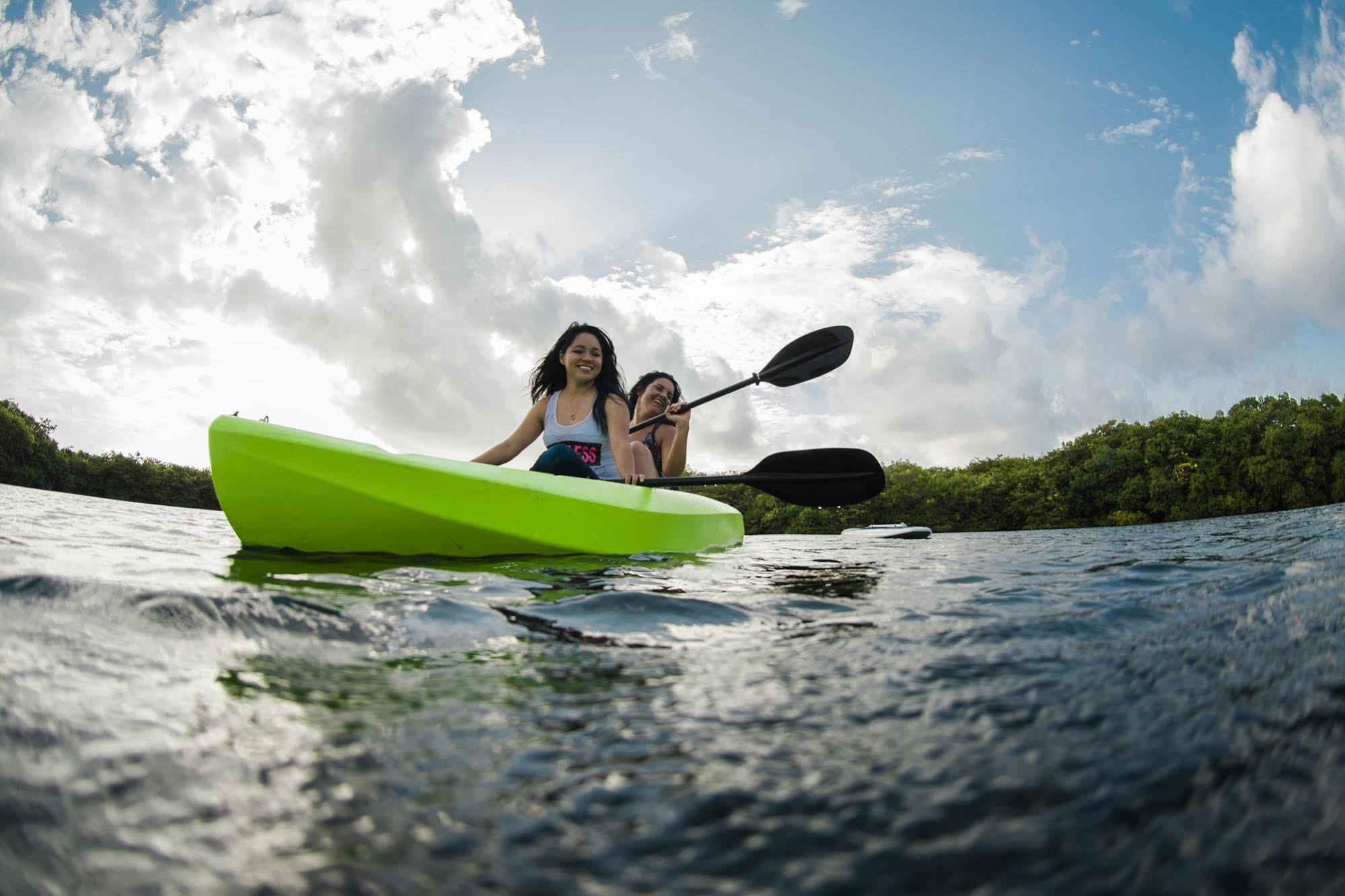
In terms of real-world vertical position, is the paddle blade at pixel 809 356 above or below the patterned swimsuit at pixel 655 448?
above

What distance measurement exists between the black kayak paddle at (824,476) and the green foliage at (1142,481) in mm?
18024

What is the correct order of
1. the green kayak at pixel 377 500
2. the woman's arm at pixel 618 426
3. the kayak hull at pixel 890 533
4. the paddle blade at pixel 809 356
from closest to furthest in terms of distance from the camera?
the green kayak at pixel 377 500 < the woman's arm at pixel 618 426 < the paddle blade at pixel 809 356 < the kayak hull at pixel 890 533

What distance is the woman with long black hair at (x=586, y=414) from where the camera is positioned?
550 centimetres

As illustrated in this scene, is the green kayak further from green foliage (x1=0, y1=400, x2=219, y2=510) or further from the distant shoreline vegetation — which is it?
green foliage (x1=0, y1=400, x2=219, y2=510)

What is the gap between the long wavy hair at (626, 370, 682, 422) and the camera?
782 centimetres

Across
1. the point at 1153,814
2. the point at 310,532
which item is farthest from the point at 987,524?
the point at 1153,814

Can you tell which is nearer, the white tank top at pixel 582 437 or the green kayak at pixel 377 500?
the green kayak at pixel 377 500

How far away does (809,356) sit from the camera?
715 centimetres

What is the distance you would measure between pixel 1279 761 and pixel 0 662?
222 centimetres

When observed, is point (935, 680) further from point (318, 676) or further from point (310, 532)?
point (310, 532)

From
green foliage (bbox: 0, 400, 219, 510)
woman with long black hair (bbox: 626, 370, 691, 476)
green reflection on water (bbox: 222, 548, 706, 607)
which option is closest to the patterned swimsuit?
woman with long black hair (bbox: 626, 370, 691, 476)

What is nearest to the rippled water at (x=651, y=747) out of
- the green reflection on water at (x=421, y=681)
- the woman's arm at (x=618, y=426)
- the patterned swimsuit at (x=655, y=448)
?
the green reflection on water at (x=421, y=681)

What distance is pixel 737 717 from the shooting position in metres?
1.28

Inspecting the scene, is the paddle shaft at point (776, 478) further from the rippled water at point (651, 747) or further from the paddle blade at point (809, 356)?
the rippled water at point (651, 747)
